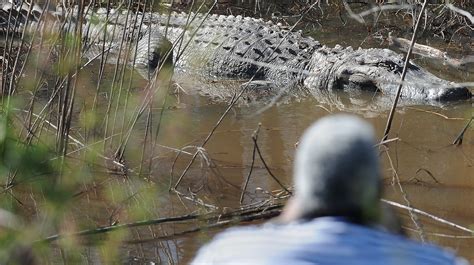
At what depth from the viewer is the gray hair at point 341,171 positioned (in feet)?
4.38

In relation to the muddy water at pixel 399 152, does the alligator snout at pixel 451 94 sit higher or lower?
higher

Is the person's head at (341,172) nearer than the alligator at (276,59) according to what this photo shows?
Yes

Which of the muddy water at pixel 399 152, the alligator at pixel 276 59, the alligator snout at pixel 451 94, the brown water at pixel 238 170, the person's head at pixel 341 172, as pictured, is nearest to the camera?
the person's head at pixel 341 172

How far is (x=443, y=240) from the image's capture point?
375 cm

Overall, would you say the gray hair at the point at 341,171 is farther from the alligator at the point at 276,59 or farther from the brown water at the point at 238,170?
the alligator at the point at 276,59

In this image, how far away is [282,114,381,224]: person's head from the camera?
134 centimetres

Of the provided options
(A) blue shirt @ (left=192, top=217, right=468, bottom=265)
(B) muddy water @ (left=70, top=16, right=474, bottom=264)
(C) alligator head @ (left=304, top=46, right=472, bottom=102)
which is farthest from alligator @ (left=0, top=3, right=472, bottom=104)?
(A) blue shirt @ (left=192, top=217, right=468, bottom=265)

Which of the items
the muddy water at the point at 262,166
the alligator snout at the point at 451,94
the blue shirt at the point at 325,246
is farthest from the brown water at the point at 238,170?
the blue shirt at the point at 325,246

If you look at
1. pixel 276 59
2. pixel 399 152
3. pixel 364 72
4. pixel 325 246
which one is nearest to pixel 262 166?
pixel 399 152

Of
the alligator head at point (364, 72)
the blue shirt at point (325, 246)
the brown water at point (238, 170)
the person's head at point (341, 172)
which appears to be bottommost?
the brown water at point (238, 170)

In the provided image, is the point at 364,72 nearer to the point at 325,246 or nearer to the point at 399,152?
the point at 399,152

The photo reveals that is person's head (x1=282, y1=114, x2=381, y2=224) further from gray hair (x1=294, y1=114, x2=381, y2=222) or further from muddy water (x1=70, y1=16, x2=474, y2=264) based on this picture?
muddy water (x1=70, y1=16, x2=474, y2=264)

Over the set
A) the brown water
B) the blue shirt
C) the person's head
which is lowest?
the brown water

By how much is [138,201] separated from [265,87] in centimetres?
377
